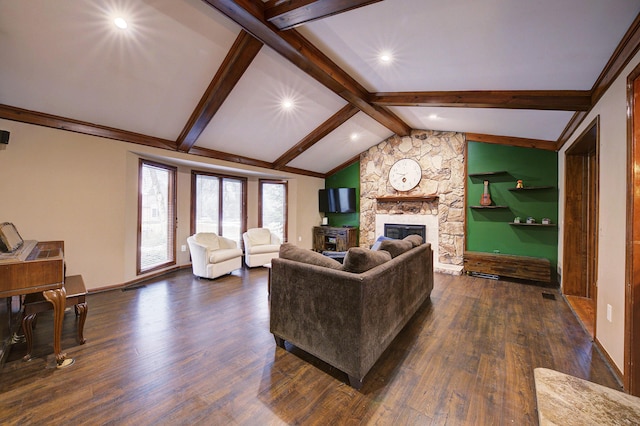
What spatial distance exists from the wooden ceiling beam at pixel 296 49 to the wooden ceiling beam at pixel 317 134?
50 cm

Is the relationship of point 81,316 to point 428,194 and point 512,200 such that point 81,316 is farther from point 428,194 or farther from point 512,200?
point 512,200

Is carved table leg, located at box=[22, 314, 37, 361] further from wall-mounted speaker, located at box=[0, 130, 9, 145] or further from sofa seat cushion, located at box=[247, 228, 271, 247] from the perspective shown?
sofa seat cushion, located at box=[247, 228, 271, 247]

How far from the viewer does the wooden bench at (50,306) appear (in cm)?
212

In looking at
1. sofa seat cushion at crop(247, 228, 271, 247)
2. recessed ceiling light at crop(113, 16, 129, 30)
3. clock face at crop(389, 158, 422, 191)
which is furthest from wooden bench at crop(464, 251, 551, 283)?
recessed ceiling light at crop(113, 16, 129, 30)

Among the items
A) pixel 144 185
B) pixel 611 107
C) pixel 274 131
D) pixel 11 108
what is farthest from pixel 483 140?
pixel 11 108

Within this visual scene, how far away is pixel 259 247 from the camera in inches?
215

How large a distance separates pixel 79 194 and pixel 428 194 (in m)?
6.30

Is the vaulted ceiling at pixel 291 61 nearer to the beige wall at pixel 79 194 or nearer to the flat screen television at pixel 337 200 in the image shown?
the beige wall at pixel 79 194

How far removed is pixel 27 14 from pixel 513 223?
695 centimetres

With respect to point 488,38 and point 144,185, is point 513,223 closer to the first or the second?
point 488,38

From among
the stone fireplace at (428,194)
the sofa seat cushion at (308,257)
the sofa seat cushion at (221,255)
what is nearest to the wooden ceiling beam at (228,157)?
the sofa seat cushion at (221,255)

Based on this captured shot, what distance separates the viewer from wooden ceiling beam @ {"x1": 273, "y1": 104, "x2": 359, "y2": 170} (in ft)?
15.6

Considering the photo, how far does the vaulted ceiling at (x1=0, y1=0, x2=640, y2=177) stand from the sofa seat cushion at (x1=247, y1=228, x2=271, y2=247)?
7.12ft

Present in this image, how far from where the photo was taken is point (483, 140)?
5.17m
